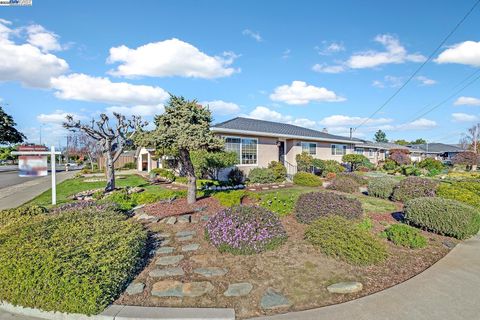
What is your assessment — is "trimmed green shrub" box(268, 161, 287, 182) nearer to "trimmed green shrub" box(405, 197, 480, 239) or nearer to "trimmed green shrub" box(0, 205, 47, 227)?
"trimmed green shrub" box(405, 197, 480, 239)

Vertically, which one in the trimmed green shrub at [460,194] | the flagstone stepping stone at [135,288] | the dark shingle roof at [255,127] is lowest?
the flagstone stepping stone at [135,288]

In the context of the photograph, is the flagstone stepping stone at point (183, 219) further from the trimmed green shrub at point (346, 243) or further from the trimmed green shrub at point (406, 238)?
the trimmed green shrub at point (406, 238)

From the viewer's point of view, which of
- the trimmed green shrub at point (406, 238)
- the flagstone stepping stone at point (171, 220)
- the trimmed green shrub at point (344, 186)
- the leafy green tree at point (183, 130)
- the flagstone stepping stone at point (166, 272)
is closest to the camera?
the flagstone stepping stone at point (166, 272)

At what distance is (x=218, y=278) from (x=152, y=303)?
100cm

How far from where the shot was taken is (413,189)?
31.1 ft

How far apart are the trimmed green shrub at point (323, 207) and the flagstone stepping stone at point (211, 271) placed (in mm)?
2941

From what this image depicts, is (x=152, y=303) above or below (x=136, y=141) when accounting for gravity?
below

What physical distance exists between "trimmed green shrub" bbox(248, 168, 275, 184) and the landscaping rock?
430 inches

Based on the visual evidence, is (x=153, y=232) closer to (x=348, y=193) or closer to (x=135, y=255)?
(x=135, y=255)

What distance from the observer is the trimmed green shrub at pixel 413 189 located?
9078 mm

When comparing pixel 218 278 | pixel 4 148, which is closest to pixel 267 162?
pixel 218 278

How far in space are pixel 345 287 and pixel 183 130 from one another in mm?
5565

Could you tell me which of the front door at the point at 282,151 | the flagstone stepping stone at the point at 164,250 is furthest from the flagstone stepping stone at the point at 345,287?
the front door at the point at 282,151

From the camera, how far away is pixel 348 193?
12094mm
